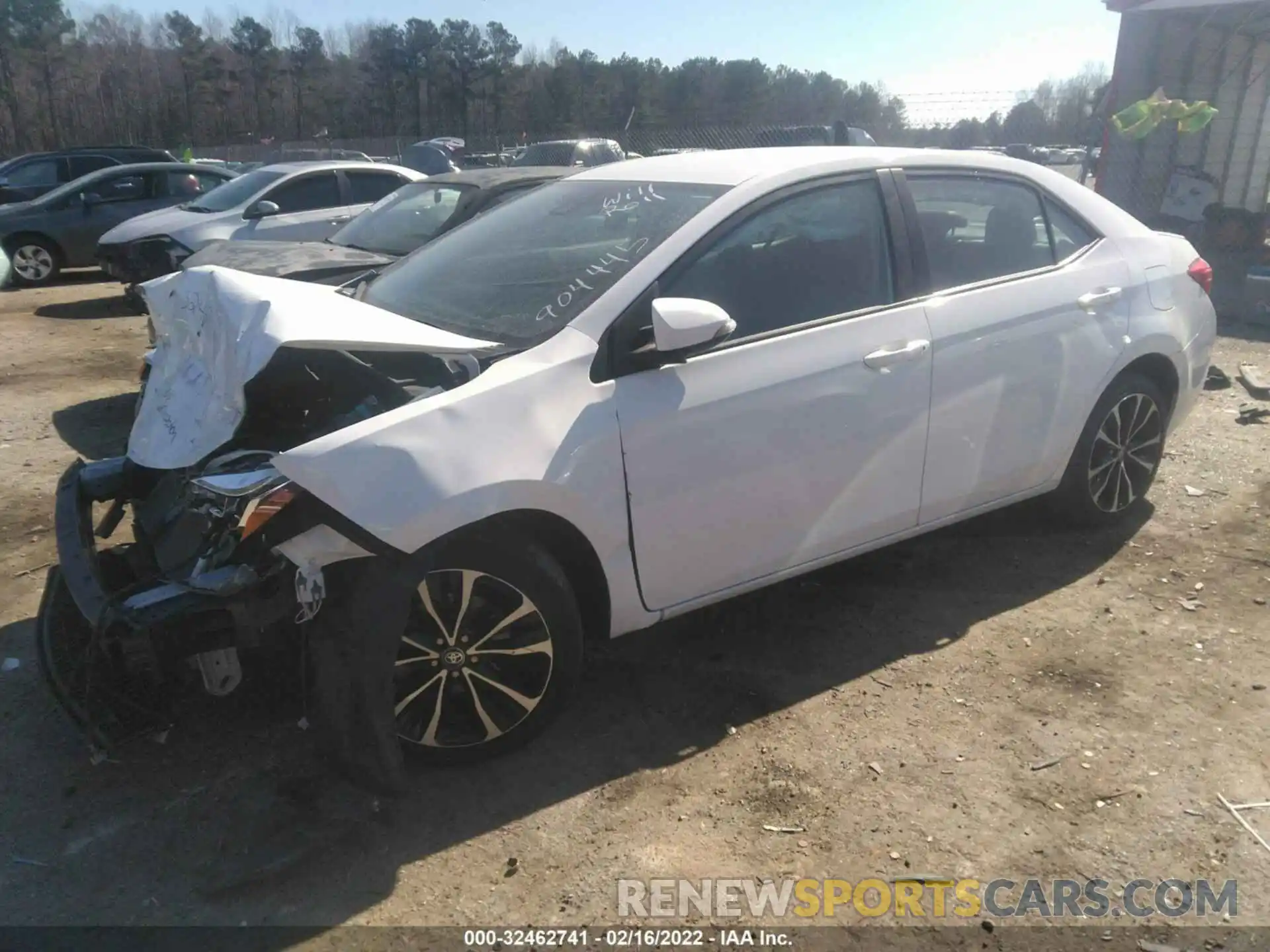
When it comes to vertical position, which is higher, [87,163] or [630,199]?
[630,199]

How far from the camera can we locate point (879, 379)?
11.5 ft

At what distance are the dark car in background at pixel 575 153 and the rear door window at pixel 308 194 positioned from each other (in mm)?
8406

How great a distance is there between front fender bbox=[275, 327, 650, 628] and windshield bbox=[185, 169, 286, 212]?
31.6ft

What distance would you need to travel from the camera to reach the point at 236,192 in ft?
37.7

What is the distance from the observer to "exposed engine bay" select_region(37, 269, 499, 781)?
8.55 ft

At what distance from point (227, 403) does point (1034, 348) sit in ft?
9.97

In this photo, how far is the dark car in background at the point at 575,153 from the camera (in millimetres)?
19859

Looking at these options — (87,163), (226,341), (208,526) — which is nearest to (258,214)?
(87,163)

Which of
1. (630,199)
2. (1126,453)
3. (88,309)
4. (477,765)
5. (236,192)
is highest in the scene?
(630,199)

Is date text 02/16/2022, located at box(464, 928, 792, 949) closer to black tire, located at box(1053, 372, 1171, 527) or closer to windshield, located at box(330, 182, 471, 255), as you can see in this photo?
black tire, located at box(1053, 372, 1171, 527)

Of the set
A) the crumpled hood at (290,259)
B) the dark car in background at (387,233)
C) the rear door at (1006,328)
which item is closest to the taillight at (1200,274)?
the rear door at (1006,328)

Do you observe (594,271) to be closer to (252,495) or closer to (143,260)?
(252,495)

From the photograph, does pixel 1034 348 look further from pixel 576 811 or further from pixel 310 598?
pixel 310 598
